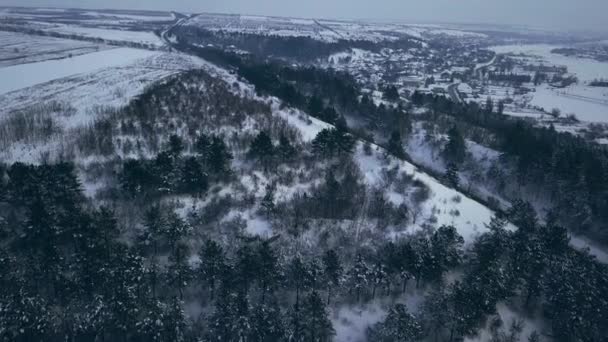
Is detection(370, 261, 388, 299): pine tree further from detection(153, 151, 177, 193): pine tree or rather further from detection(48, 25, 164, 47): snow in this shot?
detection(48, 25, 164, 47): snow

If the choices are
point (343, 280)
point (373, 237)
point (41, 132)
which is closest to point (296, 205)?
point (373, 237)

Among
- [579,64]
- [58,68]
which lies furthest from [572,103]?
[58,68]

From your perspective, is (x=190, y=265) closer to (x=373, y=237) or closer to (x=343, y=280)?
(x=343, y=280)

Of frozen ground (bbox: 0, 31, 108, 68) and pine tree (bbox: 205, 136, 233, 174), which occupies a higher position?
frozen ground (bbox: 0, 31, 108, 68)

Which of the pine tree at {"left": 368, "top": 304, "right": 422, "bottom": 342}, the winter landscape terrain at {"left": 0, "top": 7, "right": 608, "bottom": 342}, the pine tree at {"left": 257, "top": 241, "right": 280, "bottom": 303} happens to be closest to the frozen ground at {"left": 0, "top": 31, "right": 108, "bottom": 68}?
the winter landscape terrain at {"left": 0, "top": 7, "right": 608, "bottom": 342}

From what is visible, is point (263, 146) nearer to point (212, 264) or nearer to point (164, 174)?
point (164, 174)
